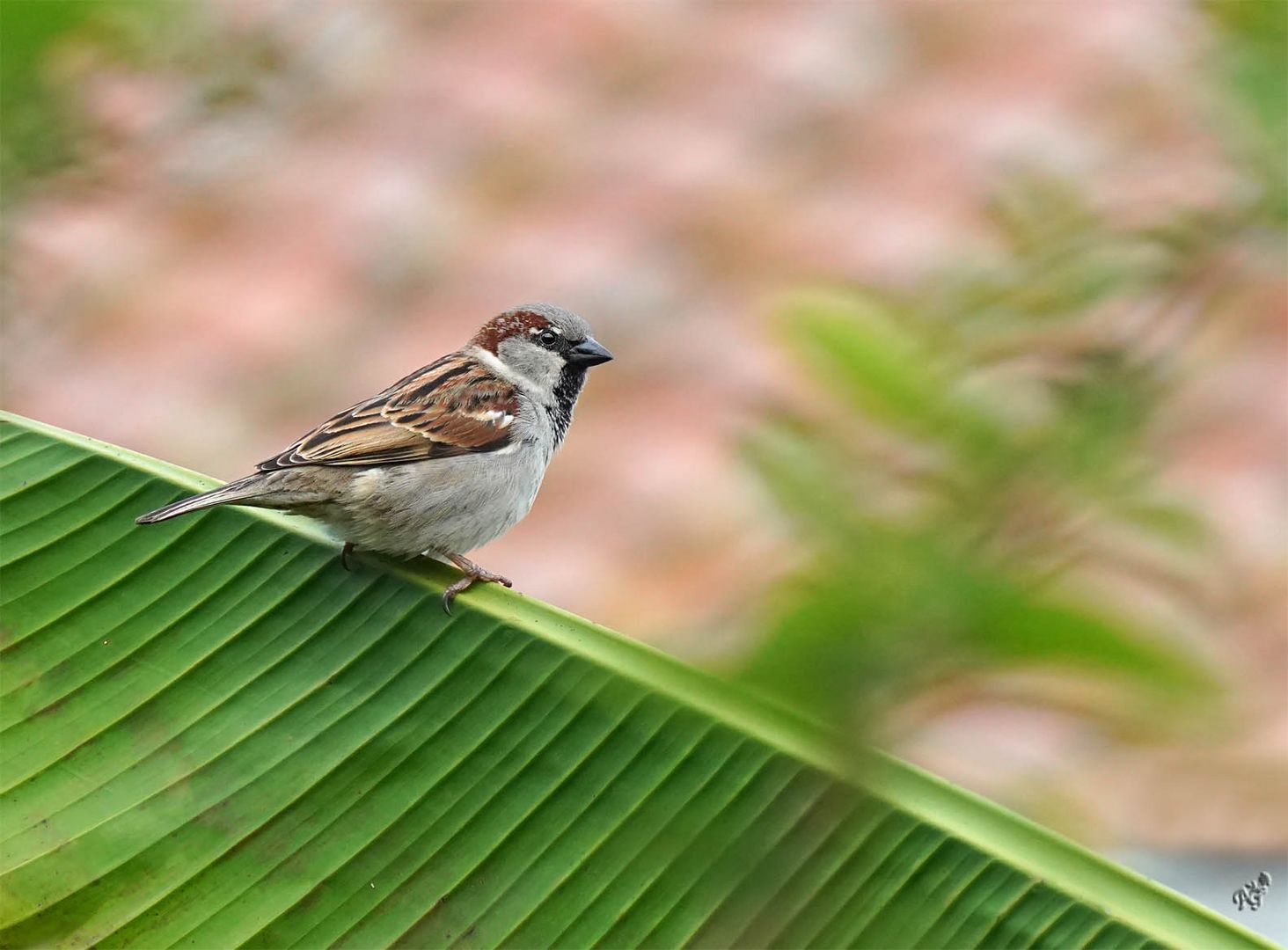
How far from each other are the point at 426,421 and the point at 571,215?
1694mm

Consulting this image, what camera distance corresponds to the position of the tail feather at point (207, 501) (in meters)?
2.23

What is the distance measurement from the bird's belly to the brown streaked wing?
0.10 ft

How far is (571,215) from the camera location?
4.59 meters

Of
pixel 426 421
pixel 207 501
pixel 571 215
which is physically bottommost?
pixel 571 215

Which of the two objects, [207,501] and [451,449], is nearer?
[207,501]

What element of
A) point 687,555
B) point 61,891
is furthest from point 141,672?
point 687,555

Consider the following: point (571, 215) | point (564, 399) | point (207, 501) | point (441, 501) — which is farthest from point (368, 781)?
point (571, 215)

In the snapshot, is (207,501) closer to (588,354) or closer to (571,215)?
(588,354)

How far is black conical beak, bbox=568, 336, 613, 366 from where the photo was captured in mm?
3301

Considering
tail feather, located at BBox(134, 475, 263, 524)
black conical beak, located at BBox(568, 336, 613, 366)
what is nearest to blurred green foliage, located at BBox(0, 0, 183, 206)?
tail feather, located at BBox(134, 475, 263, 524)

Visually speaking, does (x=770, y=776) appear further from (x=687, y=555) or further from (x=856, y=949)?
(x=687, y=555)

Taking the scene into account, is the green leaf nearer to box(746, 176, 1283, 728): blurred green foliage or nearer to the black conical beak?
box(746, 176, 1283, 728): blurred green foliage

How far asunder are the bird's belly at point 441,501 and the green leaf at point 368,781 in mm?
403

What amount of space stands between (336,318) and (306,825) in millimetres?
2523
